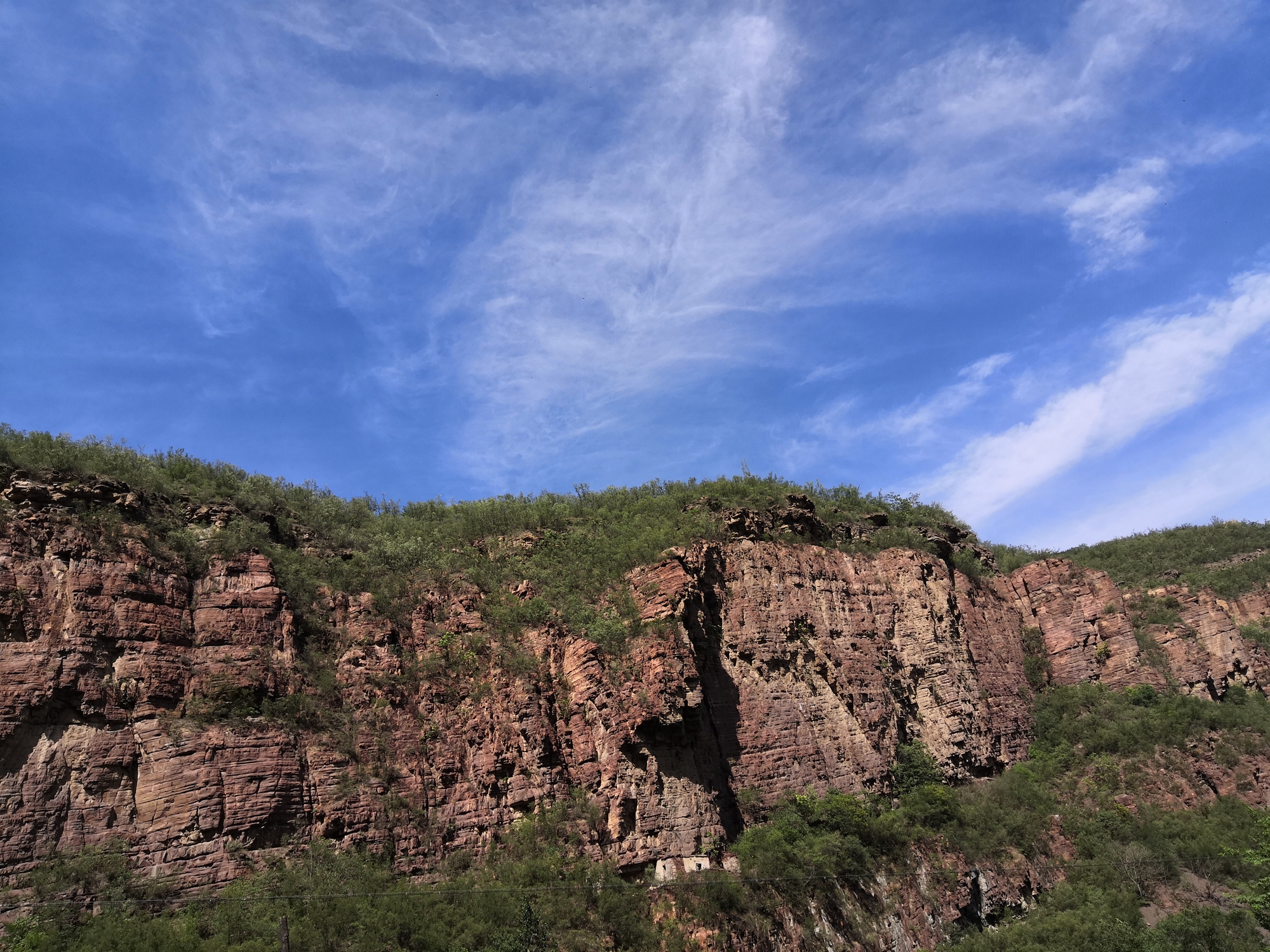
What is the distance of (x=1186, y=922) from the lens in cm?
2653

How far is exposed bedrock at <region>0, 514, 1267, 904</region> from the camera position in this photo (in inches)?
752

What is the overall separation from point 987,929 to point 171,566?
94.8 ft

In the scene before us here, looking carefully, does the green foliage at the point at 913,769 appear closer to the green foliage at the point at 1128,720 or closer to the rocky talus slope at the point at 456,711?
the rocky talus slope at the point at 456,711

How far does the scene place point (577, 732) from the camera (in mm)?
25453

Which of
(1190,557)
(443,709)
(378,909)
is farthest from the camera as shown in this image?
(1190,557)

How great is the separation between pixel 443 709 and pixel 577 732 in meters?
4.20

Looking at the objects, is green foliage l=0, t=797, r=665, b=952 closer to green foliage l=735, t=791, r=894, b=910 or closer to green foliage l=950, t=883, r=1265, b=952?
green foliage l=735, t=791, r=894, b=910

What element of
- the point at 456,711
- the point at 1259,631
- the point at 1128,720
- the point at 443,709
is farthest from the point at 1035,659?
the point at 443,709

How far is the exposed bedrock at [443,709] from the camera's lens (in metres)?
19.1

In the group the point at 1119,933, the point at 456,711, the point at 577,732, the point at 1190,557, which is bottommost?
the point at 1119,933

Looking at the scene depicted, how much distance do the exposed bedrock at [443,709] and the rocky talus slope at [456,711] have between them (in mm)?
64

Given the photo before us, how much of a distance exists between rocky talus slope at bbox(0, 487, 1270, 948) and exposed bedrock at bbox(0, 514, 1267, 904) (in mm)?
64

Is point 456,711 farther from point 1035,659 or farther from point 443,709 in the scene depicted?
point 1035,659

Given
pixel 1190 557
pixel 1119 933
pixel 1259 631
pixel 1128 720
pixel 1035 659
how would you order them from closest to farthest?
pixel 1119 933, pixel 1128 720, pixel 1035 659, pixel 1259 631, pixel 1190 557
